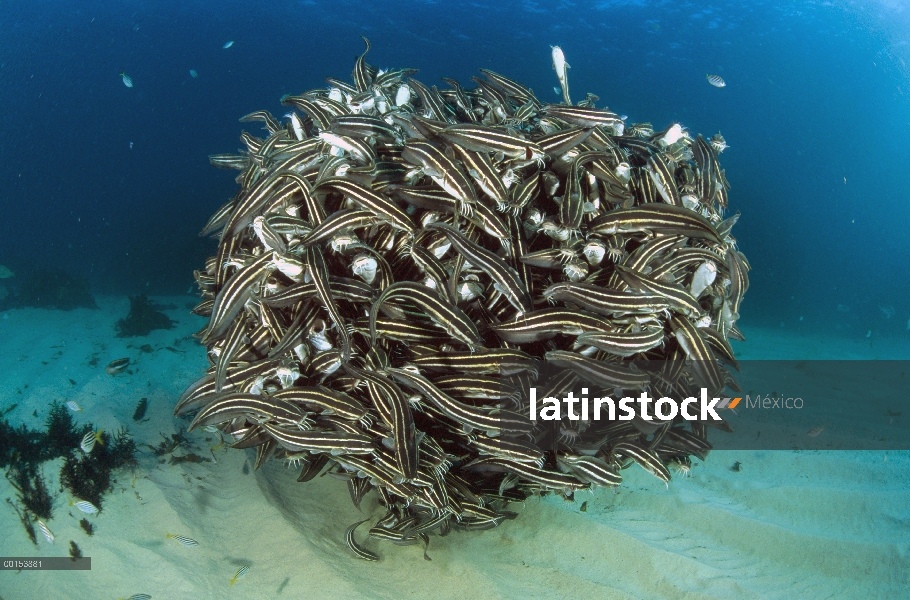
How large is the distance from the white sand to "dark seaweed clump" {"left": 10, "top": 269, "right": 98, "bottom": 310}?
57.9ft

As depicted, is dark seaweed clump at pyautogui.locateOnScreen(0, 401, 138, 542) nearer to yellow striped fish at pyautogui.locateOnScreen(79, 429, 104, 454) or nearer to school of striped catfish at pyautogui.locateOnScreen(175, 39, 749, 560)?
yellow striped fish at pyautogui.locateOnScreen(79, 429, 104, 454)

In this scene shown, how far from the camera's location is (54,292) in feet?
69.9

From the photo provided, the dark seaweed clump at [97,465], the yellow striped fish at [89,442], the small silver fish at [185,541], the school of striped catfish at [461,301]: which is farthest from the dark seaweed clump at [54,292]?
the school of striped catfish at [461,301]

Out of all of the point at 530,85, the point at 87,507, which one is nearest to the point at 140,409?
the point at 87,507

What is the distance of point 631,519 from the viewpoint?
5.64 m

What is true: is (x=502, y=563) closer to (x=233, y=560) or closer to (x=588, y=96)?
(x=233, y=560)

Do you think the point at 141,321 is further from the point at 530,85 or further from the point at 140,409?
the point at 530,85

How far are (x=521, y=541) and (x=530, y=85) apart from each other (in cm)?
6322

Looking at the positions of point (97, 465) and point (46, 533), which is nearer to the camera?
point (46, 533)

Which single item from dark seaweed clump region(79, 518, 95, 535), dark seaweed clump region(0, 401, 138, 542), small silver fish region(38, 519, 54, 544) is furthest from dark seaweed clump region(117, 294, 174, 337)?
dark seaweed clump region(79, 518, 95, 535)

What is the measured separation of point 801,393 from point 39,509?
1726 centimetres

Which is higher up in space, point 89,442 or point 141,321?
point 141,321

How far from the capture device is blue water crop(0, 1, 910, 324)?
4416 cm

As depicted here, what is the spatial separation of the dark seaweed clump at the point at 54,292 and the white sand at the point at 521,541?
17640 mm
